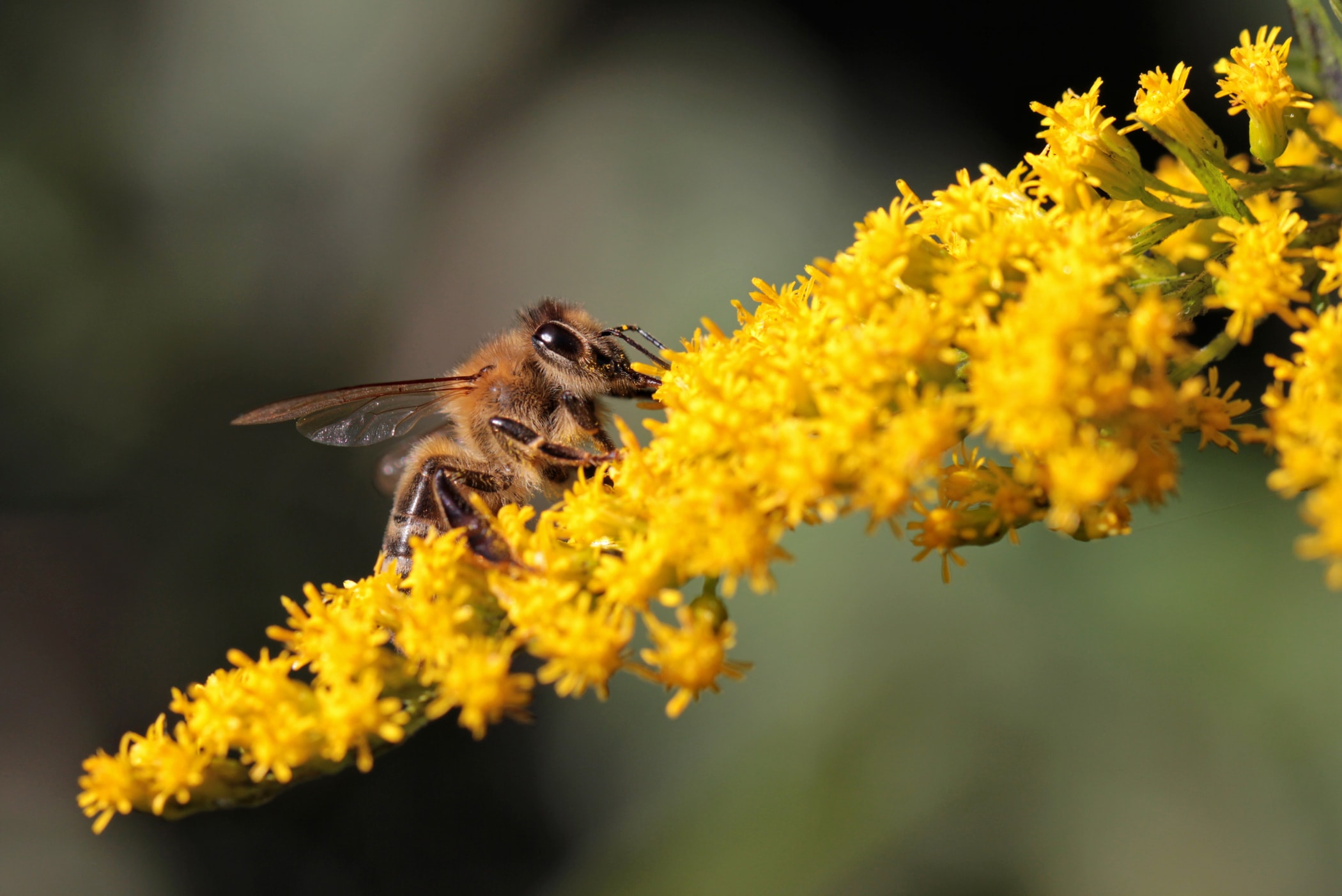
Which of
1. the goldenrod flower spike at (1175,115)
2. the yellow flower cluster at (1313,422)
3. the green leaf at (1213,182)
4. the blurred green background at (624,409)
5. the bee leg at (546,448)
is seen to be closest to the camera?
the yellow flower cluster at (1313,422)

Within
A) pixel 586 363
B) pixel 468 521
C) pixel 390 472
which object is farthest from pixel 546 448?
pixel 390 472

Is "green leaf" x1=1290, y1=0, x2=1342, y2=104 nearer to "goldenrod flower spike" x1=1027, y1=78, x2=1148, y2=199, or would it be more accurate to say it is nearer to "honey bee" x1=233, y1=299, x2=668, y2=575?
"goldenrod flower spike" x1=1027, y1=78, x2=1148, y2=199

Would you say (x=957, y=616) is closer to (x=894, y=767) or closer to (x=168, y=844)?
(x=894, y=767)

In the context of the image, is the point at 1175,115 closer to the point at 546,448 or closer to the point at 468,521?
the point at 546,448

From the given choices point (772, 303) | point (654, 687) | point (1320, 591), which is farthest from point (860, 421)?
point (654, 687)

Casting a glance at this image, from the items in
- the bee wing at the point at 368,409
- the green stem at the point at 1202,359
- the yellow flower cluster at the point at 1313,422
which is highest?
the bee wing at the point at 368,409

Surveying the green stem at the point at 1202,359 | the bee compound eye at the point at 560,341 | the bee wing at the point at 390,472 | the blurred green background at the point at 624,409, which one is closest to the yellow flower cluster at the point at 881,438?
the green stem at the point at 1202,359

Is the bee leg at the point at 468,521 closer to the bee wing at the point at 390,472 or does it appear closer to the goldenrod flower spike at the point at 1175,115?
the bee wing at the point at 390,472

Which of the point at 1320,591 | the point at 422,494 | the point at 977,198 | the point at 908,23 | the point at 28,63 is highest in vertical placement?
the point at 28,63
